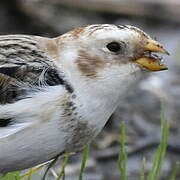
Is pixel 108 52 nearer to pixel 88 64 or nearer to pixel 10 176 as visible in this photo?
pixel 88 64

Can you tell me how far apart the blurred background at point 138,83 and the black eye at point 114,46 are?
174 cm

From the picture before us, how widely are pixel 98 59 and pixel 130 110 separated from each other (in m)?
3.02

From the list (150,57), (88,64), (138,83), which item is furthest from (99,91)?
(138,83)

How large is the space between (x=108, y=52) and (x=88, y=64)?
0.10 m

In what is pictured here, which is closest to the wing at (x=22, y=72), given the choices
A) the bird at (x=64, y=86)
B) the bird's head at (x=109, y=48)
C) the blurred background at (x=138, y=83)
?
the bird at (x=64, y=86)

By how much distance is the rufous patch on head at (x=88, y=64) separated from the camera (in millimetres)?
3545

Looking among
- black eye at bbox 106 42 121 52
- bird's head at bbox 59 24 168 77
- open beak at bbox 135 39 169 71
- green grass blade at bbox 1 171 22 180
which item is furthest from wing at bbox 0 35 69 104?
green grass blade at bbox 1 171 22 180

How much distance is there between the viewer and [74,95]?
3.49 metres

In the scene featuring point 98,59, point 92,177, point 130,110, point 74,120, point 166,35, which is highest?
point 166,35

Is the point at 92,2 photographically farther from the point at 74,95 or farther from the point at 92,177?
the point at 74,95

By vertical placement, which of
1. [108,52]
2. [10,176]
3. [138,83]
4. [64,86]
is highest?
[138,83]

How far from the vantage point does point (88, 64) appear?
357cm

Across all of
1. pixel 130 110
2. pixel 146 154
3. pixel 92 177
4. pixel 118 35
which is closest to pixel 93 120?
pixel 118 35

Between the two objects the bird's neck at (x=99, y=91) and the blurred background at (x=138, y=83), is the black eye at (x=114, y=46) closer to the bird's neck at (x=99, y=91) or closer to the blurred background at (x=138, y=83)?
the bird's neck at (x=99, y=91)
